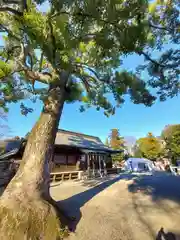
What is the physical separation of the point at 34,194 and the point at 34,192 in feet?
0.13

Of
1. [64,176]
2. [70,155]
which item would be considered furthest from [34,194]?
[70,155]

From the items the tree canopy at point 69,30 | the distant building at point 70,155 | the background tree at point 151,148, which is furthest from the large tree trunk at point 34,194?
the background tree at point 151,148

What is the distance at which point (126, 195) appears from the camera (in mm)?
6129

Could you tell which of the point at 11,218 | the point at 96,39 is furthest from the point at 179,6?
the point at 11,218

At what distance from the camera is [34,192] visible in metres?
3.14

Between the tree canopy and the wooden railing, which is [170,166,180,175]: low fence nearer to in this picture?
the wooden railing

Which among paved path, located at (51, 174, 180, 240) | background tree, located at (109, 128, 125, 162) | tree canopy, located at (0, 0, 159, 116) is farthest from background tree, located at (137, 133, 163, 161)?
tree canopy, located at (0, 0, 159, 116)

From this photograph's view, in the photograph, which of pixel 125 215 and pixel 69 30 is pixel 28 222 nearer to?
pixel 125 215

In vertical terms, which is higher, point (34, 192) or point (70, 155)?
point (70, 155)

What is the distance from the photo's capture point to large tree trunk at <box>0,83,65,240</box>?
272 cm

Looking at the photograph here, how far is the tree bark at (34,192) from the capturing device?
2732 millimetres

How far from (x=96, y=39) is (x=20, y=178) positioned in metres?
3.71

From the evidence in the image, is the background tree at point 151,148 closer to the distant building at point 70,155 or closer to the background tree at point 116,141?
the background tree at point 116,141

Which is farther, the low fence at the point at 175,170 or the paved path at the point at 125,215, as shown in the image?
the low fence at the point at 175,170
